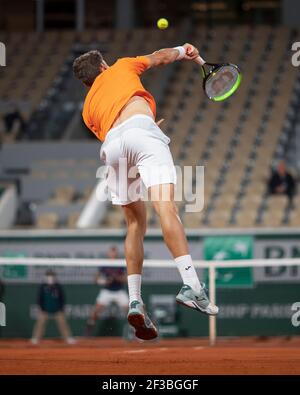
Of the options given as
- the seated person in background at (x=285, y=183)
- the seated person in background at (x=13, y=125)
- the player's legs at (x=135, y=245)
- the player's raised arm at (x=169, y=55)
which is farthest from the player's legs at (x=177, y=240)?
the seated person in background at (x=13, y=125)

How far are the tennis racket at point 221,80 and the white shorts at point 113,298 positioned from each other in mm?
7781

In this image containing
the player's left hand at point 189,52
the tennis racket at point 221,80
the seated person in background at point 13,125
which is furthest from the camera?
the seated person in background at point 13,125

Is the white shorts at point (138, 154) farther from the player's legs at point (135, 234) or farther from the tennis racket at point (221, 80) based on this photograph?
the tennis racket at point (221, 80)

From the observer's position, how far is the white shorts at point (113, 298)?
1515 cm

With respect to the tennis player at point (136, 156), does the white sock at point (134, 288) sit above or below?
below

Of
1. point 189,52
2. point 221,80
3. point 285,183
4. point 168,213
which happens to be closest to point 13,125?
point 285,183

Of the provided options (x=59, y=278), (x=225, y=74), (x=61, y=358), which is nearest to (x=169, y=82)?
(x=59, y=278)

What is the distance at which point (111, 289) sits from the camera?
15156 millimetres

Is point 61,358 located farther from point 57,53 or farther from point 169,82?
point 57,53

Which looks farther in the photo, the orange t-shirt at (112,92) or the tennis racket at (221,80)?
the tennis racket at (221,80)

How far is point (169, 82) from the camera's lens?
23.0 m

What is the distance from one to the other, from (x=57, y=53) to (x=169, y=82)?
10.3 feet

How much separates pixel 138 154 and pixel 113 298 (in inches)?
332

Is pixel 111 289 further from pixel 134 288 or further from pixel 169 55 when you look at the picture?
pixel 169 55
